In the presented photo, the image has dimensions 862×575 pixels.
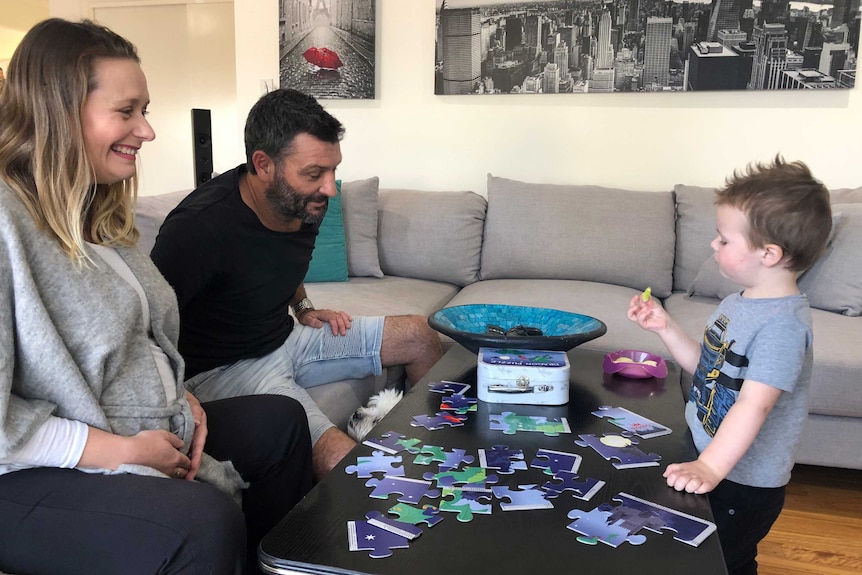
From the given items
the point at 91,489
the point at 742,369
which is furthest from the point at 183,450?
the point at 742,369

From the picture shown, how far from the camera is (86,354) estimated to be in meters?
1.08

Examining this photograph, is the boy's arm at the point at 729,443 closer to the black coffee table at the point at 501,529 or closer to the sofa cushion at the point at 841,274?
the black coffee table at the point at 501,529

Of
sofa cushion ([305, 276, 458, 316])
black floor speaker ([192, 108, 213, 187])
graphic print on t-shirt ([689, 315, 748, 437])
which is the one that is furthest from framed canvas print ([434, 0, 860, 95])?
graphic print on t-shirt ([689, 315, 748, 437])

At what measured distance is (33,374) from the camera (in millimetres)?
1033

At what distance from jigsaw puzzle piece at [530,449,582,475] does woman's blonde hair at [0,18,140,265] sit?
2.67 ft

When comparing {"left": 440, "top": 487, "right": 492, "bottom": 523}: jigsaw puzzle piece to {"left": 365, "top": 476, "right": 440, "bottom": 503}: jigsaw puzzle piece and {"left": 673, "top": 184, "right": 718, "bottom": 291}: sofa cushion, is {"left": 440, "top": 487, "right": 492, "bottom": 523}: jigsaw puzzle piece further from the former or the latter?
{"left": 673, "top": 184, "right": 718, "bottom": 291}: sofa cushion

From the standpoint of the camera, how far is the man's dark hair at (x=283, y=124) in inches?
70.7

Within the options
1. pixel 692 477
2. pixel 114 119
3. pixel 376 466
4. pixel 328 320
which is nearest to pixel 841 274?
pixel 692 477

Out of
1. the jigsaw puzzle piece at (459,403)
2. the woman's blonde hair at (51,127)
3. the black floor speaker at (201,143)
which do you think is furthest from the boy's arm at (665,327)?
the black floor speaker at (201,143)

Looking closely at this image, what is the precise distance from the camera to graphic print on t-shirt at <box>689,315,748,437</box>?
4.22 ft

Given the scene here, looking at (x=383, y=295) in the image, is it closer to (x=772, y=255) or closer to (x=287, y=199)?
(x=287, y=199)

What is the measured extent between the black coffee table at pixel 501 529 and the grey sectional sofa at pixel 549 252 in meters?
1.02

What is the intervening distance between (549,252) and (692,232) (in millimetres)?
579

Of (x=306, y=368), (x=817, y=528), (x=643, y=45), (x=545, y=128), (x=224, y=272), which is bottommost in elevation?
(x=817, y=528)
